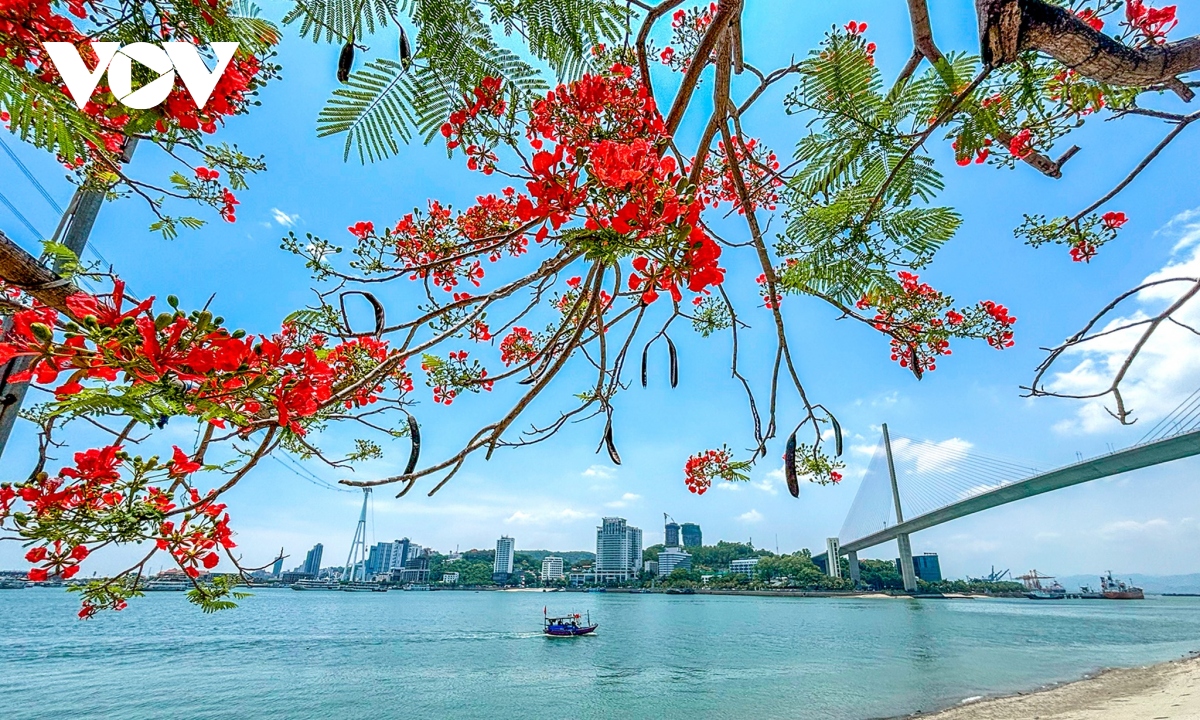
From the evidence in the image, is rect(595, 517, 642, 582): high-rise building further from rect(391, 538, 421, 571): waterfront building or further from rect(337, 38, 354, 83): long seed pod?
rect(337, 38, 354, 83): long seed pod

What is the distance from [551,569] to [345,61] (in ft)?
254

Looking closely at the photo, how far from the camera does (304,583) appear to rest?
6844cm

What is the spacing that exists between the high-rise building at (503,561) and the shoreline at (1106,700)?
6447cm

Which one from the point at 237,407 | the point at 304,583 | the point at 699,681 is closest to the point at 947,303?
the point at 237,407

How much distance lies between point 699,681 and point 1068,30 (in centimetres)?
1774

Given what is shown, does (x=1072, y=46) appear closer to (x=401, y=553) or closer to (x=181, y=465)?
(x=181, y=465)

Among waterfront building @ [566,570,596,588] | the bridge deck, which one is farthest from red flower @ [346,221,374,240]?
waterfront building @ [566,570,596,588]

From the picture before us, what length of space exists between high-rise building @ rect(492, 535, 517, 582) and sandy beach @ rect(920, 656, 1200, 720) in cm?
6472

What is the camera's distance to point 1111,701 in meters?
9.79

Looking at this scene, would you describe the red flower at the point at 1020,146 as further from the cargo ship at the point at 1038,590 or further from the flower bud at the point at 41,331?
the cargo ship at the point at 1038,590

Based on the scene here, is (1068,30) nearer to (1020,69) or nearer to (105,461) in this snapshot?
(1020,69)

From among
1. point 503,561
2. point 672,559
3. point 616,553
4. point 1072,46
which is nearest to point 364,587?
point 503,561

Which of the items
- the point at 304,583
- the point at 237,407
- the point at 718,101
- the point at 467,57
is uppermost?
the point at 718,101

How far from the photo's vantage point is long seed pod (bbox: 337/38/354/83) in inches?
51.7
